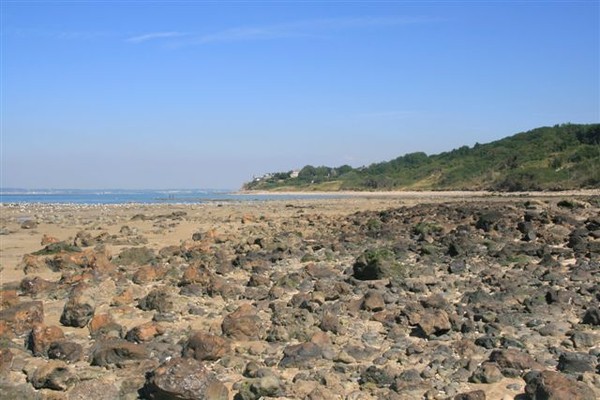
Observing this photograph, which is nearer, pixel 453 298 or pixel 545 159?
pixel 453 298

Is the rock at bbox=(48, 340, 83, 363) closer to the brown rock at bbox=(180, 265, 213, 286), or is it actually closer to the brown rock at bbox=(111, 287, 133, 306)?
the brown rock at bbox=(111, 287, 133, 306)

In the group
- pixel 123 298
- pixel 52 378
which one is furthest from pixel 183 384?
pixel 123 298

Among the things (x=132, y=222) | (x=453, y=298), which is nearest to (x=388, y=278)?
(x=453, y=298)

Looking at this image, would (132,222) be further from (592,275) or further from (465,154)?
(465,154)

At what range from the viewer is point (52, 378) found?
6129 millimetres

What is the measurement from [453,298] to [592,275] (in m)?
3.03

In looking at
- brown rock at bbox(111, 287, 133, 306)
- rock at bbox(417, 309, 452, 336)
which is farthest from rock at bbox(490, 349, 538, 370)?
brown rock at bbox(111, 287, 133, 306)

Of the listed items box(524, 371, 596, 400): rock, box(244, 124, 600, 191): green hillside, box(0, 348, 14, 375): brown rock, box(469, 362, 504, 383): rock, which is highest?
box(244, 124, 600, 191): green hillside

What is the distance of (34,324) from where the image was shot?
800cm

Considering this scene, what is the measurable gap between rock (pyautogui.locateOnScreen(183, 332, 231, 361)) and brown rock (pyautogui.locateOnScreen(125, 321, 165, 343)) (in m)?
0.83

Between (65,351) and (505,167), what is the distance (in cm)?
8061

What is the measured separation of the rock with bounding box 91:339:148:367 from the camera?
6.65 m

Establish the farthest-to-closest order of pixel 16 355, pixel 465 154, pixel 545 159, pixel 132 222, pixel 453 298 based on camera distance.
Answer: pixel 465 154 < pixel 545 159 < pixel 132 222 < pixel 453 298 < pixel 16 355

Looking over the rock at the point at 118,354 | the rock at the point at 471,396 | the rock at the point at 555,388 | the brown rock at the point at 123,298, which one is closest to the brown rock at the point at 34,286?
the brown rock at the point at 123,298
